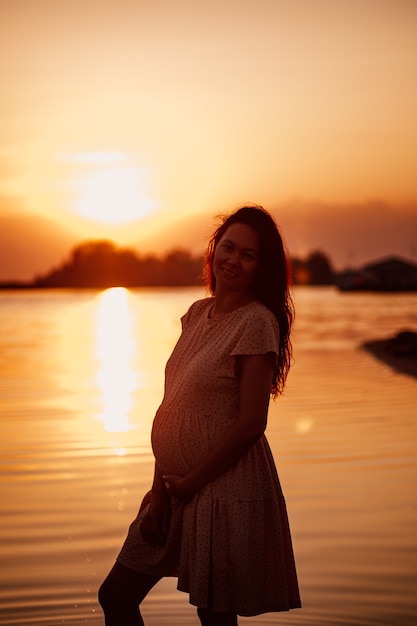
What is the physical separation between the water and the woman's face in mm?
1926

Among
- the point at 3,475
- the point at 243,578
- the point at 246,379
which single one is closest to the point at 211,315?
the point at 246,379

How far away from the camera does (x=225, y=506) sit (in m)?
3.12

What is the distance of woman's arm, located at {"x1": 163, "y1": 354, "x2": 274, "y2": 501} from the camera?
305cm

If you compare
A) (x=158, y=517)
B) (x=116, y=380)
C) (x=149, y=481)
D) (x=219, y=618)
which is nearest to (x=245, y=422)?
(x=158, y=517)

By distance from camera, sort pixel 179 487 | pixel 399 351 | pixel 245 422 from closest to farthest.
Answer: pixel 245 422, pixel 179 487, pixel 399 351

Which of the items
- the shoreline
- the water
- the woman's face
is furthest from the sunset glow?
the woman's face

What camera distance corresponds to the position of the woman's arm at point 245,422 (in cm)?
305

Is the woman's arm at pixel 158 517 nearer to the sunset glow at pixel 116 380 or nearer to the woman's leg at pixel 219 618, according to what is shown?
the woman's leg at pixel 219 618

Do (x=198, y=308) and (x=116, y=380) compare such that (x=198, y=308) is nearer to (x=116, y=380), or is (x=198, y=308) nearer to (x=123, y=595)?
(x=123, y=595)

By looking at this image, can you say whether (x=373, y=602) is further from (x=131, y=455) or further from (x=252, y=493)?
(x=131, y=455)

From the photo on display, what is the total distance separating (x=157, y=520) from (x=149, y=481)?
4190mm

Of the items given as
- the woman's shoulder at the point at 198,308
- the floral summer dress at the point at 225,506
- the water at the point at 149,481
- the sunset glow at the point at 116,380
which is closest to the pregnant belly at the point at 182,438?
the floral summer dress at the point at 225,506

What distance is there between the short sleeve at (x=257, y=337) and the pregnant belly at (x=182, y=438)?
0.84 ft

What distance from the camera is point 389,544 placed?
5.54m
